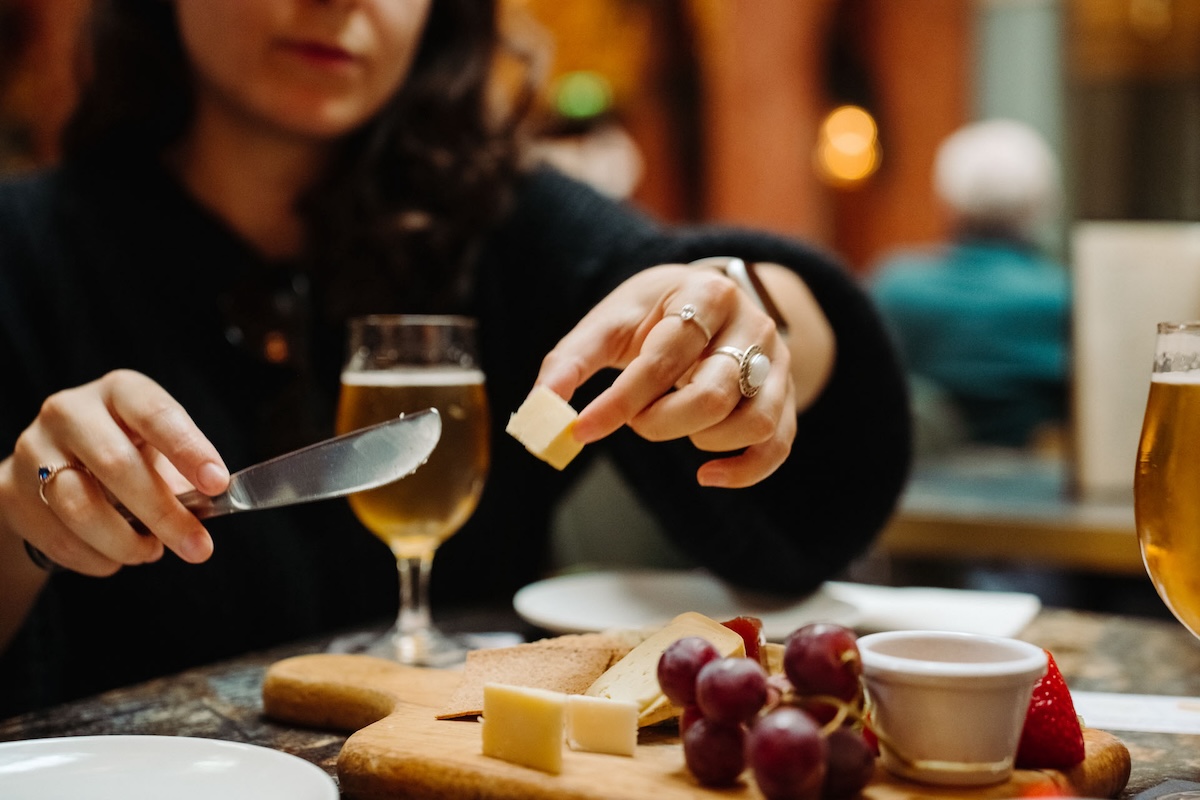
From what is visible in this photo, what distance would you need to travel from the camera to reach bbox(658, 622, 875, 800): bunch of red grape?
0.62 m

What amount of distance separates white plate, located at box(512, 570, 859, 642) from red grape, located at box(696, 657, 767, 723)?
49 centimetres

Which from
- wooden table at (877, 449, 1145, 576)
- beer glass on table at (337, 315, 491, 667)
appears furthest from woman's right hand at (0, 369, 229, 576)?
wooden table at (877, 449, 1145, 576)

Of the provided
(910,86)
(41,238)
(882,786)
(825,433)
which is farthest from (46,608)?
(910,86)

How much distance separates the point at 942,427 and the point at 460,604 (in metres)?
2.38

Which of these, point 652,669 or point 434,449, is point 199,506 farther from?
point 652,669

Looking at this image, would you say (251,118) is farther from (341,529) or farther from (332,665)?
(332,665)

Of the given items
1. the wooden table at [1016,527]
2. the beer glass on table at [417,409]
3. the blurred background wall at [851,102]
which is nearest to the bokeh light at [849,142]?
the blurred background wall at [851,102]

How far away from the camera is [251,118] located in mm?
1577

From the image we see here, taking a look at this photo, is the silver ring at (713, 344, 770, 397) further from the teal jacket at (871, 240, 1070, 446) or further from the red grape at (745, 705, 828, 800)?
the teal jacket at (871, 240, 1070, 446)

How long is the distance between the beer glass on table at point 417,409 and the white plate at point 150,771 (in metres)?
0.38

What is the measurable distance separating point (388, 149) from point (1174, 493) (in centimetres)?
126

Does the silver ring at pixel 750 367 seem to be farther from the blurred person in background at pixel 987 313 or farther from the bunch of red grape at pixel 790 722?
the blurred person in background at pixel 987 313

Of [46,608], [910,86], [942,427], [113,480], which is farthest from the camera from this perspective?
[910,86]

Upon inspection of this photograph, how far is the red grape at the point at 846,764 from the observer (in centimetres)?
64
